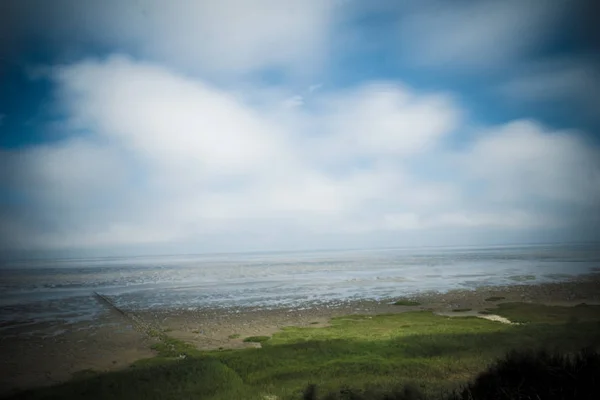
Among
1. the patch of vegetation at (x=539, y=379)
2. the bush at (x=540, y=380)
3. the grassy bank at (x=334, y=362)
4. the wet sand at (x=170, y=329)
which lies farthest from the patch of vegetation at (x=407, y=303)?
the bush at (x=540, y=380)

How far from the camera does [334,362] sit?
47.9 feet

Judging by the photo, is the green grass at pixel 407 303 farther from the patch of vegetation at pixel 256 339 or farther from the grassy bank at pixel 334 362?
the patch of vegetation at pixel 256 339

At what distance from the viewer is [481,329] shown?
19703 mm

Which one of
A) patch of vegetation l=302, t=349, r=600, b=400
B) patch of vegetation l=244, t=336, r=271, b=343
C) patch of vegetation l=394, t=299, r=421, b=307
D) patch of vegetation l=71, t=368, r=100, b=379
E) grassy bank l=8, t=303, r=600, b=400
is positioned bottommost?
patch of vegetation l=394, t=299, r=421, b=307

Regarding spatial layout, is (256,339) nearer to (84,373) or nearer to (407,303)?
(84,373)

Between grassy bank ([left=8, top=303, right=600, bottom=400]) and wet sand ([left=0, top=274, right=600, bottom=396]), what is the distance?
5.70 feet

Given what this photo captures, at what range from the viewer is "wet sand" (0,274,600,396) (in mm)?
16797

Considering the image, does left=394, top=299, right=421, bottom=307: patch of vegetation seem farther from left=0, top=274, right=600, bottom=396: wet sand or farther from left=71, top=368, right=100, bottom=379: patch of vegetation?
left=71, top=368, right=100, bottom=379: patch of vegetation

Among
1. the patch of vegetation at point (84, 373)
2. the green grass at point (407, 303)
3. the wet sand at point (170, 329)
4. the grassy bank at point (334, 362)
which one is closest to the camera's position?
the grassy bank at point (334, 362)

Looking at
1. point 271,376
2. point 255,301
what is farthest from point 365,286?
point 271,376

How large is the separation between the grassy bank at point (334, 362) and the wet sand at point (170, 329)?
5.70 feet

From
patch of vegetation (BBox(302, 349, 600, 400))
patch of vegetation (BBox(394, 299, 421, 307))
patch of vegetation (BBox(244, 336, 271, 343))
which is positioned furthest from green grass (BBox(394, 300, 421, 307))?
patch of vegetation (BBox(302, 349, 600, 400))

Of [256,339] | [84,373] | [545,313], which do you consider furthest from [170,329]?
[545,313]

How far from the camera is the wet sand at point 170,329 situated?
1680cm
